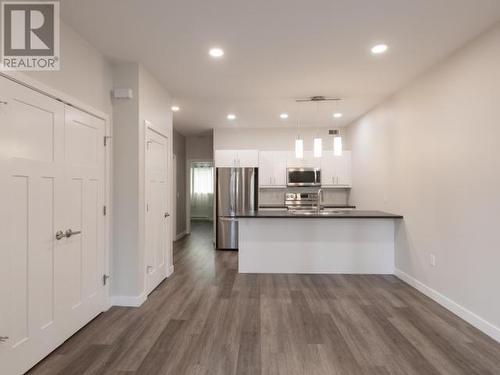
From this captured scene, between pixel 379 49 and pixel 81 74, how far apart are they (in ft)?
9.47

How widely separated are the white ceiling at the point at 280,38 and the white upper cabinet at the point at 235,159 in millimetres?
1962

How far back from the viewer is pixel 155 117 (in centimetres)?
353

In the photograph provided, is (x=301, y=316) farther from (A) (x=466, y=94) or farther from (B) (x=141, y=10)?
(B) (x=141, y=10)

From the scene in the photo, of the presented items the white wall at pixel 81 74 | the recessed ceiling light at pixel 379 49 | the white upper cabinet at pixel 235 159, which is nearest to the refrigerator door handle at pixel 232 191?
the white upper cabinet at pixel 235 159

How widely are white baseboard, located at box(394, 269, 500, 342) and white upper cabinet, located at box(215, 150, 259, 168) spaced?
3451mm

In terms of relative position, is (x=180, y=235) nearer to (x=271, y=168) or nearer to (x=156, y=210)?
(x=271, y=168)

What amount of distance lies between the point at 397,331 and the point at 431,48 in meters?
2.73

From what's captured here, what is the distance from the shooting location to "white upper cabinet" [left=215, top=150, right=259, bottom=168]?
5887 millimetres

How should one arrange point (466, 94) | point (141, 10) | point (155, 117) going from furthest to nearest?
point (155, 117)
point (466, 94)
point (141, 10)

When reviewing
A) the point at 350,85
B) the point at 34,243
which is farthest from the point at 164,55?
the point at 350,85

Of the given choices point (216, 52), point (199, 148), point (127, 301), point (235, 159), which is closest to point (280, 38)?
point (216, 52)

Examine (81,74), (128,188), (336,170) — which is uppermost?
(81,74)

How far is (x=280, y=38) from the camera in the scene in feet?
8.44

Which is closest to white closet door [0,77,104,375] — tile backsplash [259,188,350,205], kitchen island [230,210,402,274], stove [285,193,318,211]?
kitchen island [230,210,402,274]
